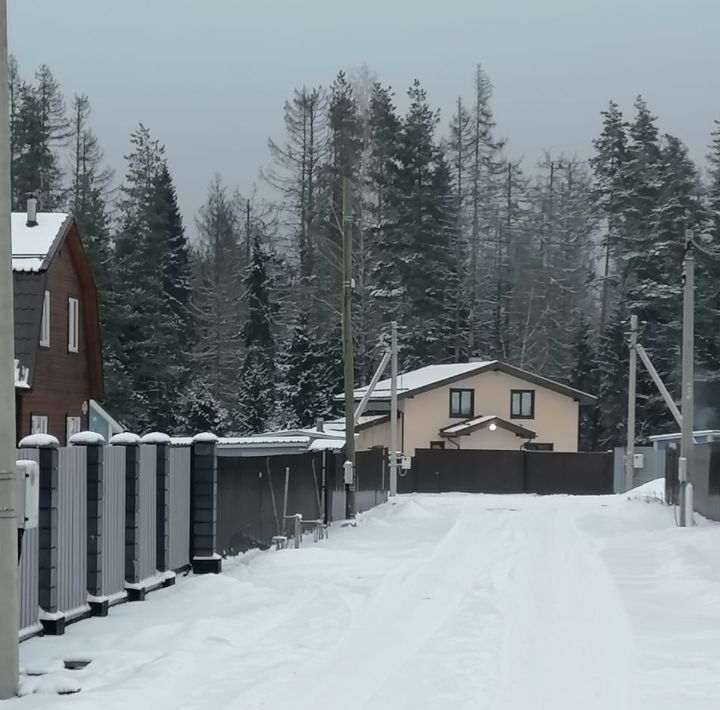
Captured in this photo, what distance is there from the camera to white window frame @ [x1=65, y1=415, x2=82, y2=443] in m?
31.0

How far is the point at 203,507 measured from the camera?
15.9m

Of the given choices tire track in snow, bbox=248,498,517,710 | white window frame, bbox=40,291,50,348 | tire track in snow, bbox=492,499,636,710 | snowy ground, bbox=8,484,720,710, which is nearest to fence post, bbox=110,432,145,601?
snowy ground, bbox=8,484,720,710

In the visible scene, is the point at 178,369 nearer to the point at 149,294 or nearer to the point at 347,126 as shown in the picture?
the point at 149,294

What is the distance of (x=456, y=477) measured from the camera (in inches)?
1957

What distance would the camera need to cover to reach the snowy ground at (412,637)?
889cm

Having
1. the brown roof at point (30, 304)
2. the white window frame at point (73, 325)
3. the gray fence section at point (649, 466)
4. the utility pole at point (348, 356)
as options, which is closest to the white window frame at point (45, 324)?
the brown roof at point (30, 304)

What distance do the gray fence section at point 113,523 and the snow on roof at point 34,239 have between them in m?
16.2

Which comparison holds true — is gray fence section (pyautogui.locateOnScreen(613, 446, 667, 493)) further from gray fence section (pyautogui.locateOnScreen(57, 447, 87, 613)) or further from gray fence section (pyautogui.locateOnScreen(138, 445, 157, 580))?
gray fence section (pyautogui.locateOnScreen(57, 447, 87, 613))

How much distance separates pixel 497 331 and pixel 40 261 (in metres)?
48.9

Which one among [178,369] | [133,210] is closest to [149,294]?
[178,369]

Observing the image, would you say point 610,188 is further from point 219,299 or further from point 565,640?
point 565,640

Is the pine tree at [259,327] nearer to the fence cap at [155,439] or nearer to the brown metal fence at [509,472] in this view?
the brown metal fence at [509,472]

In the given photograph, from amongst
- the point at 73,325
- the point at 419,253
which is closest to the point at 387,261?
the point at 419,253

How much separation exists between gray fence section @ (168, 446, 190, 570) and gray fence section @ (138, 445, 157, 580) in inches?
17.4
